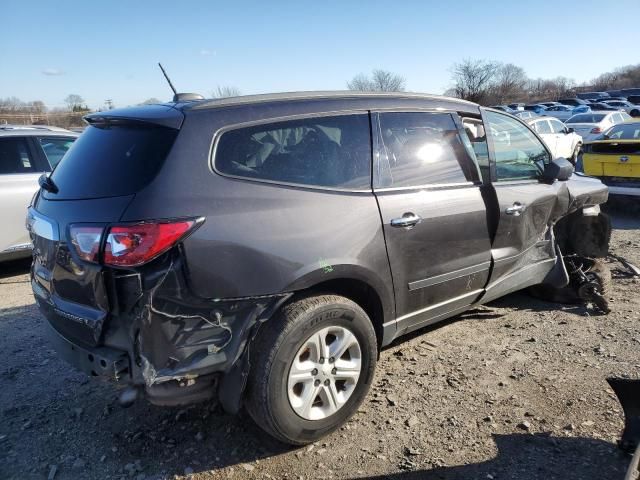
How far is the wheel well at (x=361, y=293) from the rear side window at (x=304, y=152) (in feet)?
1.79

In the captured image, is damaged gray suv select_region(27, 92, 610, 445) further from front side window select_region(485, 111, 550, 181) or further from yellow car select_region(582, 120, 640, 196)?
yellow car select_region(582, 120, 640, 196)

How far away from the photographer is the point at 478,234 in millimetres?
3461

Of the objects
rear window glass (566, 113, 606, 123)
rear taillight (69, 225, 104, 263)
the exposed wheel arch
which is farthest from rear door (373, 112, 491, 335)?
rear window glass (566, 113, 606, 123)

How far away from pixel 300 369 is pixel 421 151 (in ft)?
5.37

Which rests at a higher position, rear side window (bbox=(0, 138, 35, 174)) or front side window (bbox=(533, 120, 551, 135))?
rear side window (bbox=(0, 138, 35, 174))

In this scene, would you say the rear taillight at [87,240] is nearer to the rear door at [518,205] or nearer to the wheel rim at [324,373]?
the wheel rim at [324,373]

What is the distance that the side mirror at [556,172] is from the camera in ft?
13.4

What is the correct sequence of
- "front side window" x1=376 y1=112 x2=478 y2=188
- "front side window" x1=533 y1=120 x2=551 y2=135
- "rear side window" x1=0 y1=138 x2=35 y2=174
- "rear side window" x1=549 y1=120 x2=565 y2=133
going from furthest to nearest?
"rear side window" x1=549 y1=120 x2=565 y2=133
"front side window" x1=533 y1=120 x2=551 y2=135
"rear side window" x1=0 y1=138 x2=35 y2=174
"front side window" x1=376 y1=112 x2=478 y2=188

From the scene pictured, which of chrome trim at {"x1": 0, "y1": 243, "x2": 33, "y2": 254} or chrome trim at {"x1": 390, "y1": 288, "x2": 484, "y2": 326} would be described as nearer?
chrome trim at {"x1": 390, "y1": 288, "x2": 484, "y2": 326}

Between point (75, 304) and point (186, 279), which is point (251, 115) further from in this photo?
point (75, 304)

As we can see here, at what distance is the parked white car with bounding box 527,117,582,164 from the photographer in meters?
15.4

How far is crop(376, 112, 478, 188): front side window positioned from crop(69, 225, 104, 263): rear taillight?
156 cm

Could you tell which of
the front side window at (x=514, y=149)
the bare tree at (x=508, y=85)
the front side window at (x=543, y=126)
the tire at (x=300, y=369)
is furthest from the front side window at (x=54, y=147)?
the bare tree at (x=508, y=85)

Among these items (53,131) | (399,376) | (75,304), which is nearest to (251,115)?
(75,304)
